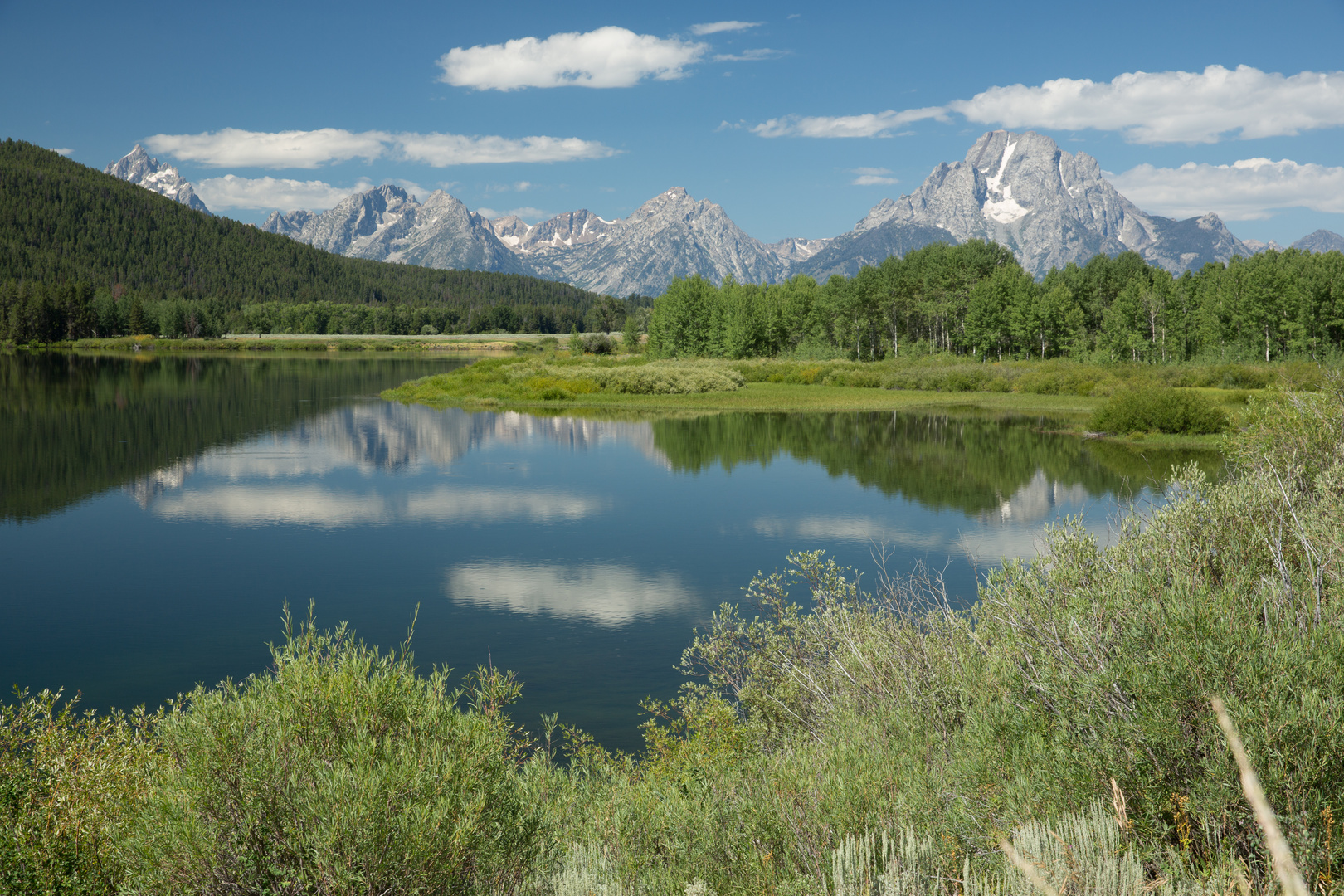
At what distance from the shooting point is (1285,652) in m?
6.41

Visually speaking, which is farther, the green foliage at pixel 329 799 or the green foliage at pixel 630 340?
the green foliage at pixel 630 340

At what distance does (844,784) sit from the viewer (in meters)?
7.39

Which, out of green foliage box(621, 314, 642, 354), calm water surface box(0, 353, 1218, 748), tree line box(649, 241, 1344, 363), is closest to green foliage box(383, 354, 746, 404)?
calm water surface box(0, 353, 1218, 748)

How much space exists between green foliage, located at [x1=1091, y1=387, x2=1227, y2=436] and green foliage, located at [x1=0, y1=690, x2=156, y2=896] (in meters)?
49.6

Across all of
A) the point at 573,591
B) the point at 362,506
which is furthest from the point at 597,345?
the point at 573,591

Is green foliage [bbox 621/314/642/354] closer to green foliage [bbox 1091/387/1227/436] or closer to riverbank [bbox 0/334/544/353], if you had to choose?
riverbank [bbox 0/334/544/353]

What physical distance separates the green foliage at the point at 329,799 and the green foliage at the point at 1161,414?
158 feet

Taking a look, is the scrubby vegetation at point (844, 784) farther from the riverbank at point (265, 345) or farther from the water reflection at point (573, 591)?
the riverbank at point (265, 345)

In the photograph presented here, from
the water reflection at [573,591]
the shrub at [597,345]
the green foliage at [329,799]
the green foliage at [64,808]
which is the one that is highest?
the shrub at [597,345]

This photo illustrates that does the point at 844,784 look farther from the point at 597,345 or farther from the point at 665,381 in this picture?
the point at 597,345

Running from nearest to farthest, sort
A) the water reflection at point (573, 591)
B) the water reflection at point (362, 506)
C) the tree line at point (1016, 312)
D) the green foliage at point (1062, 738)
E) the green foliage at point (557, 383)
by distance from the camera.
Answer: the green foliage at point (1062, 738) < the water reflection at point (573, 591) < the water reflection at point (362, 506) < the green foliage at point (557, 383) < the tree line at point (1016, 312)

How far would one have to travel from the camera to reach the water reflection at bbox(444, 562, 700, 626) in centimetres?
2138

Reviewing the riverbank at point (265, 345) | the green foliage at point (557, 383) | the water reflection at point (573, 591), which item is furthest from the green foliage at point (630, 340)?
the water reflection at point (573, 591)

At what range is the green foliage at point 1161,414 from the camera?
4716cm
